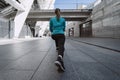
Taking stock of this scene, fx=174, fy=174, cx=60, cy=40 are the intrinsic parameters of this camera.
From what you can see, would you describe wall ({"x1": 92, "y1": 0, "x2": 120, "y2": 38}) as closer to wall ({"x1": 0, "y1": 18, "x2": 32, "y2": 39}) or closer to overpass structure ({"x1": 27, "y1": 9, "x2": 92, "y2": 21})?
overpass structure ({"x1": 27, "y1": 9, "x2": 92, "y2": 21})

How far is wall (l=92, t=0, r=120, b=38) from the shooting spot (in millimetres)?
27328

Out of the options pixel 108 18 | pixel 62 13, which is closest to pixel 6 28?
pixel 62 13

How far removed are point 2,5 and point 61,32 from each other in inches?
1192

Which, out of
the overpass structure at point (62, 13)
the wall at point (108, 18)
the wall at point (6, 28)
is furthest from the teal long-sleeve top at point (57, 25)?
Answer: the overpass structure at point (62, 13)

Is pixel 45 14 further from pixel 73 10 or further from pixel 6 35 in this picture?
pixel 6 35

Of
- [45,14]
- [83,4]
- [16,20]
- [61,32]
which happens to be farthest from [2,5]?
[61,32]

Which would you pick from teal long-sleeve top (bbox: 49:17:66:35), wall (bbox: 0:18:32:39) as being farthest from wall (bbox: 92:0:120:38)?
teal long-sleeve top (bbox: 49:17:66:35)

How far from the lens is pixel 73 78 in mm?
4152

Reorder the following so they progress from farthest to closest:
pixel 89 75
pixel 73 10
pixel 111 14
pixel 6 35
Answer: pixel 73 10 < pixel 6 35 < pixel 111 14 < pixel 89 75

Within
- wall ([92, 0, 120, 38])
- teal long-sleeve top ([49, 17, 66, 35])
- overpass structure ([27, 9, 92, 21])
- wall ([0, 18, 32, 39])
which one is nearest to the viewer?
teal long-sleeve top ([49, 17, 66, 35])

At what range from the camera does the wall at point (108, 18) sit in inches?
1076

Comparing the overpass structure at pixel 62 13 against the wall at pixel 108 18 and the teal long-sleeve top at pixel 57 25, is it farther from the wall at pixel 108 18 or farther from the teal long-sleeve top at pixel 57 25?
the teal long-sleeve top at pixel 57 25

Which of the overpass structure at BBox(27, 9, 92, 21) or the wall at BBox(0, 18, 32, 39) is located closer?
the wall at BBox(0, 18, 32, 39)

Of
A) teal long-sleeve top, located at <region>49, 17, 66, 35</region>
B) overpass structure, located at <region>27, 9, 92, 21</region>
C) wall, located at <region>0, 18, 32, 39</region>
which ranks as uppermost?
overpass structure, located at <region>27, 9, 92, 21</region>
